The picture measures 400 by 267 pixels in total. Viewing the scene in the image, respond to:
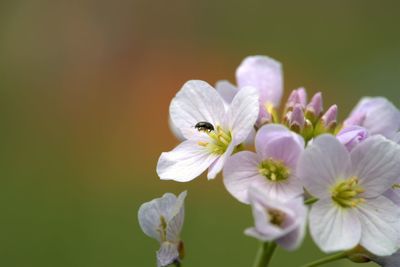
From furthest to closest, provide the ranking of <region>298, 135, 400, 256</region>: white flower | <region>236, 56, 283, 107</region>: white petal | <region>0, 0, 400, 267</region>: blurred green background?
<region>0, 0, 400, 267</region>: blurred green background, <region>236, 56, 283, 107</region>: white petal, <region>298, 135, 400, 256</region>: white flower

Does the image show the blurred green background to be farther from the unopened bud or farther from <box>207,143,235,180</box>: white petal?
<box>207,143,235,180</box>: white petal

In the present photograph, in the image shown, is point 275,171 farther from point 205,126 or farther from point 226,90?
point 226,90

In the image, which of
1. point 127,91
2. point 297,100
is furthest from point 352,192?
point 127,91

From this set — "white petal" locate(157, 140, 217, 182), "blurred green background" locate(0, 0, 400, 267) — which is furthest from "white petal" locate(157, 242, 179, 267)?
"blurred green background" locate(0, 0, 400, 267)

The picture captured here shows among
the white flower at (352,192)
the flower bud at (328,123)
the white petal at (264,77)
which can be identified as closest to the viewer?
the white flower at (352,192)

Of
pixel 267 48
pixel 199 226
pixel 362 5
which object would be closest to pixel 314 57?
pixel 267 48

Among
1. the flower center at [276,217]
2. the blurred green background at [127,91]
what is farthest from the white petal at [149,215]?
the blurred green background at [127,91]

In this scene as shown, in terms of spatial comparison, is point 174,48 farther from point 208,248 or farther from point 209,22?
point 208,248

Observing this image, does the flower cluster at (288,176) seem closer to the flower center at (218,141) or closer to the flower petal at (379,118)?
the flower center at (218,141)
